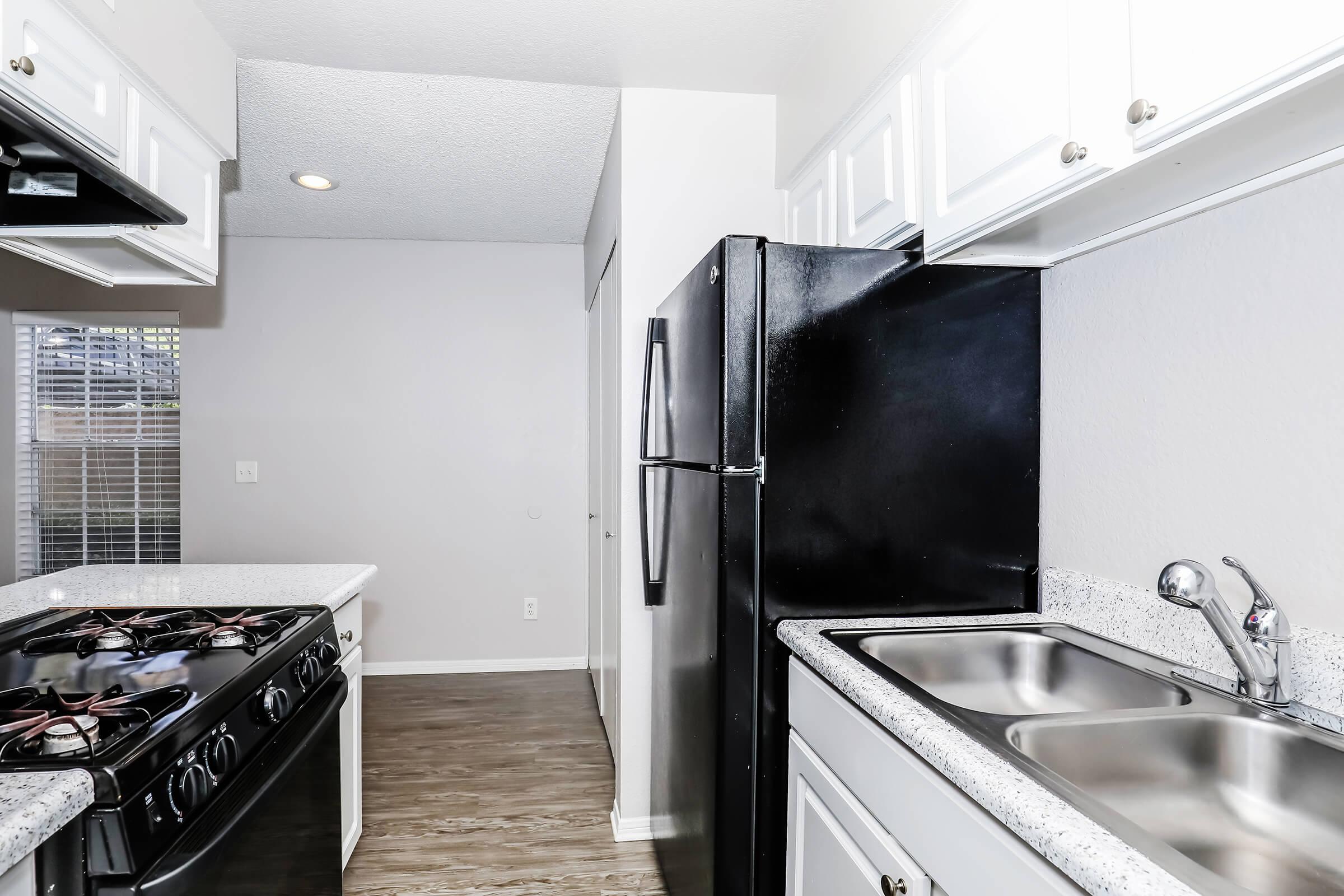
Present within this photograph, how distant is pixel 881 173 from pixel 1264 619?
1111 mm

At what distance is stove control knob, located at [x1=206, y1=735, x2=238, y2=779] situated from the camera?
1.16m

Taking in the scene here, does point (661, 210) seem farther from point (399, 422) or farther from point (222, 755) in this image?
point (399, 422)

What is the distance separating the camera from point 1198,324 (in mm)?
1247

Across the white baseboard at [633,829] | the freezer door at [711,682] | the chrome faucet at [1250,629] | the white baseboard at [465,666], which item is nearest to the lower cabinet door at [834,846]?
the freezer door at [711,682]

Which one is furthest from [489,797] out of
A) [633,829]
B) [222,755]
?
[222,755]

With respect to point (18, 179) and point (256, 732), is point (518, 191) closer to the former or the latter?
point (18, 179)

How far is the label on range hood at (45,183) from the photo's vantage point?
136cm

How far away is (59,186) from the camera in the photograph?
1368mm

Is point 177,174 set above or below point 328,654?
above

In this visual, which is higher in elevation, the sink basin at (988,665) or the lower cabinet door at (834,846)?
the sink basin at (988,665)

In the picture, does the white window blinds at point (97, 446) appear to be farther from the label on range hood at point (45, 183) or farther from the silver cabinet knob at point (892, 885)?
the silver cabinet knob at point (892, 885)

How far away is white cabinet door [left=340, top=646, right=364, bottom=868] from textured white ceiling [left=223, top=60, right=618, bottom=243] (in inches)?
67.3

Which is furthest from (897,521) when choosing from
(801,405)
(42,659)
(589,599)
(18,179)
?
(589,599)

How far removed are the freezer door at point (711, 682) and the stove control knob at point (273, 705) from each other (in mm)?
807
